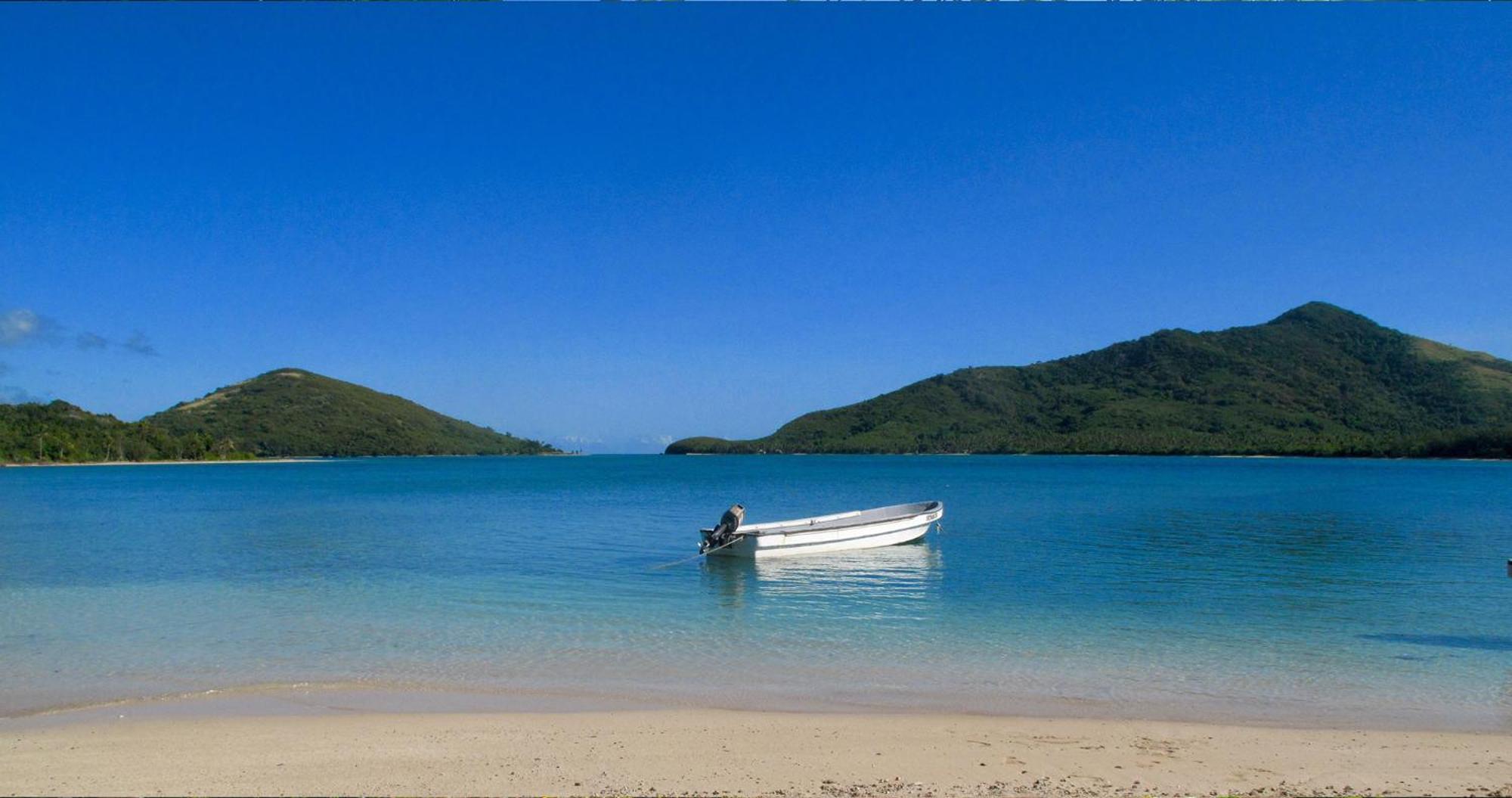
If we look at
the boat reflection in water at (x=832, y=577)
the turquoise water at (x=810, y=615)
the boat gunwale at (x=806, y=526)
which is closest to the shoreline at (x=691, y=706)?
the turquoise water at (x=810, y=615)

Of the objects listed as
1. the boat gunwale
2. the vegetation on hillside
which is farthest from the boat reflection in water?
the vegetation on hillside

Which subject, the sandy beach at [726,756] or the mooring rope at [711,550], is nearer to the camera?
the sandy beach at [726,756]

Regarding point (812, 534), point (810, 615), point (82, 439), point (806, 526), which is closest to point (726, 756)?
point (810, 615)

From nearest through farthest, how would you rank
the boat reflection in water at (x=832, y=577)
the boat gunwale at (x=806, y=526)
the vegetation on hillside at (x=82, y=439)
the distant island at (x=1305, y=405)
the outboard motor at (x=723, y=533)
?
the boat reflection in water at (x=832, y=577) < the outboard motor at (x=723, y=533) < the boat gunwale at (x=806, y=526) < the vegetation on hillside at (x=82, y=439) < the distant island at (x=1305, y=405)

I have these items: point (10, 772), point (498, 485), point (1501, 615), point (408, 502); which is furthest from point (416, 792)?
point (498, 485)

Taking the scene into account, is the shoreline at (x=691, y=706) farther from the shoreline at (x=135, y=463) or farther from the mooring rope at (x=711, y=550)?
the shoreline at (x=135, y=463)

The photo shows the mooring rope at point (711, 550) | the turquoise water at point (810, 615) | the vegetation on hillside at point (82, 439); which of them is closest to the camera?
the turquoise water at point (810, 615)

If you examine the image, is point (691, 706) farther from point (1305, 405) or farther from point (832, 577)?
point (1305, 405)

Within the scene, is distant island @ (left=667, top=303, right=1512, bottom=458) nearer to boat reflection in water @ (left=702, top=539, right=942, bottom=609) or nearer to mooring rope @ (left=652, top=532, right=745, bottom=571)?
boat reflection in water @ (left=702, top=539, right=942, bottom=609)

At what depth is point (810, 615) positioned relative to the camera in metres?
17.0

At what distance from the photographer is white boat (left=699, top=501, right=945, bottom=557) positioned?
2522cm

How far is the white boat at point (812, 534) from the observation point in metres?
25.2

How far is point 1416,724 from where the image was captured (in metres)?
10.0

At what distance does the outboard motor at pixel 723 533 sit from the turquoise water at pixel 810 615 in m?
0.72
